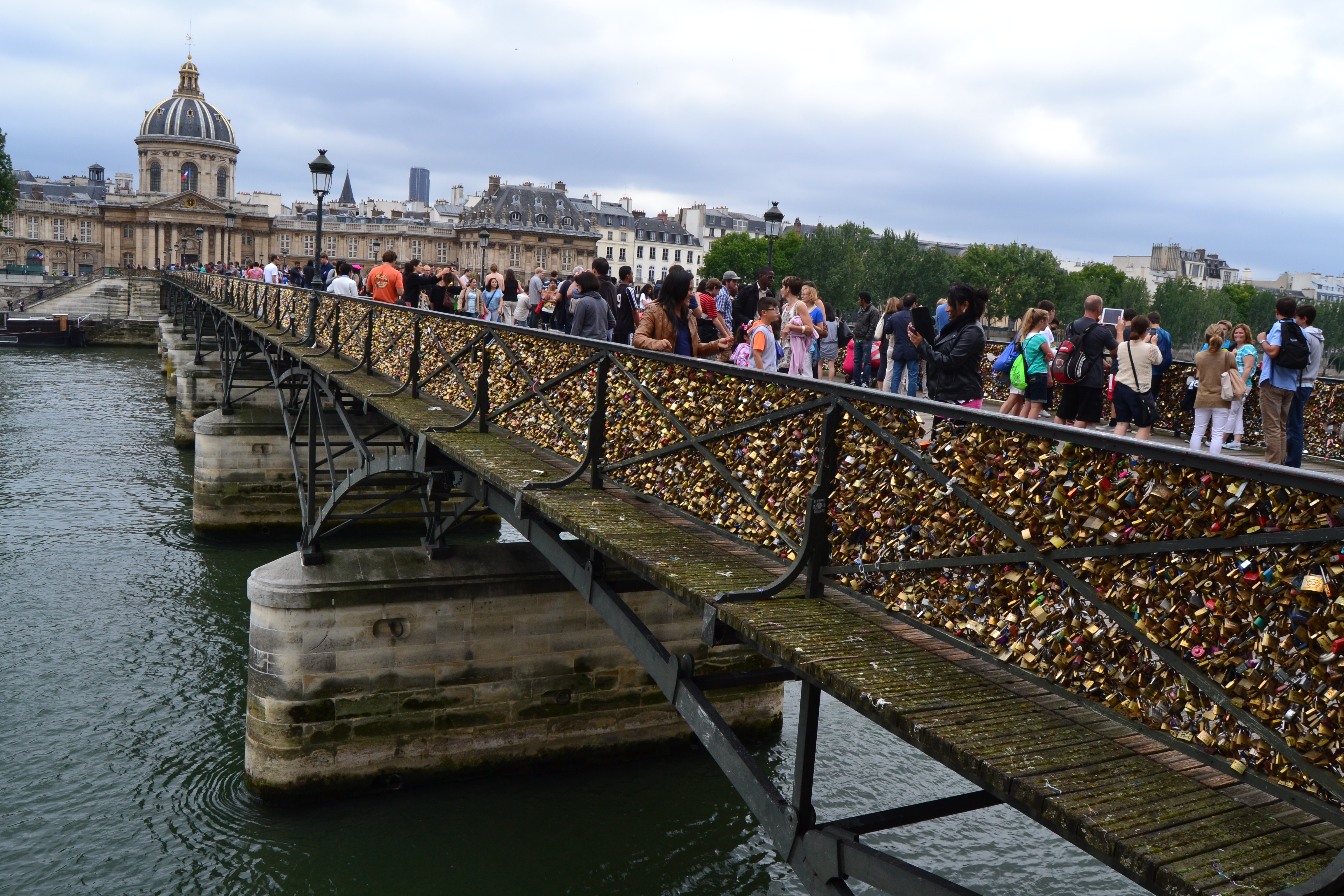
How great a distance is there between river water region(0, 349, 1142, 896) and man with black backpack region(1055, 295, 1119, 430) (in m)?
4.04

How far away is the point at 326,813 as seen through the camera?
11.3 metres

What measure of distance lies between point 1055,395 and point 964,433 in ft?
39.2

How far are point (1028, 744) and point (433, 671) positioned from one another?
907cm

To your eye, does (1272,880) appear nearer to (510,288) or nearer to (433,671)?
(433,671)

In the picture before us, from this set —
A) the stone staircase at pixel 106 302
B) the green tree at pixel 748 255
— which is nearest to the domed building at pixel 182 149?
the stone staircase at pixel 106 302

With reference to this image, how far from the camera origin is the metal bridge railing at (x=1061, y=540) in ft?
9.44

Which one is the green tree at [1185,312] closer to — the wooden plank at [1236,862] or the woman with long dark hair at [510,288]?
the woman with long dark hair at [510,288]

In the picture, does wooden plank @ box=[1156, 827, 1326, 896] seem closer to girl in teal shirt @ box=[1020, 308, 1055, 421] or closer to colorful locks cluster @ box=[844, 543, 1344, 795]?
colorful locks cluster @ box=[844, 543, 1344, 795]

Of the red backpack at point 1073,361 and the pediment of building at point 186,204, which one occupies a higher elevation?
the pediment of building at point 186,204

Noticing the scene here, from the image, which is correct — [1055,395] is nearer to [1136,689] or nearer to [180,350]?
[1136,689]

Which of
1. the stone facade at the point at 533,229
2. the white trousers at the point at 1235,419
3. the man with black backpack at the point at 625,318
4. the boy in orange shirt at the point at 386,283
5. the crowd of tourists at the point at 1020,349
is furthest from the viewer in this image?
the stone facade at the point at 533,229

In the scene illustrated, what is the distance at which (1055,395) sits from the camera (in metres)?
15.2

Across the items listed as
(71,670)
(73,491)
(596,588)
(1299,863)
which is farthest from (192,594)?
(1299,863)

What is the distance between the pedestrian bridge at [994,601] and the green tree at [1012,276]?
8863 centimetres
